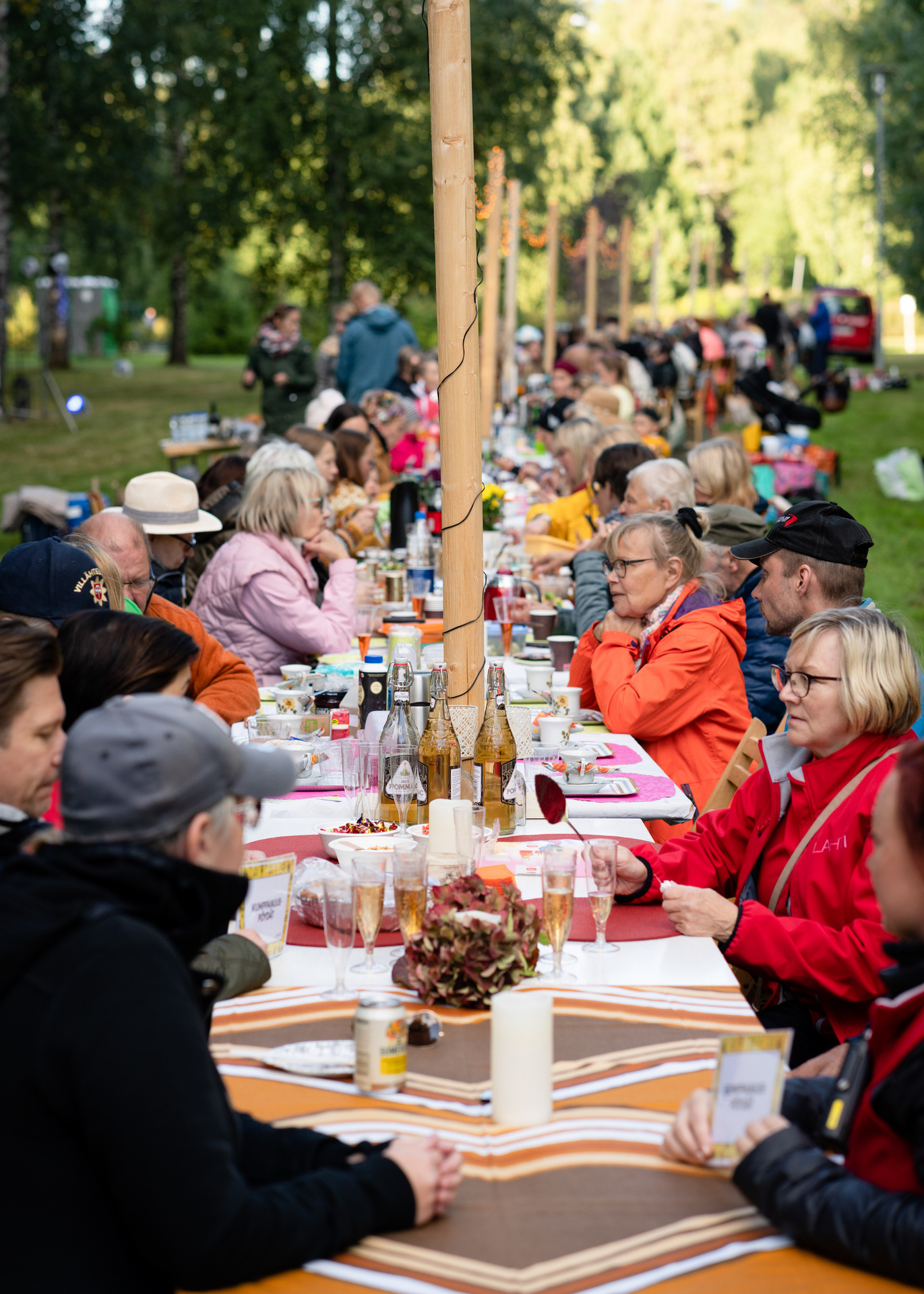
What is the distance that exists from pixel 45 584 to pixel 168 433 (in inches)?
761

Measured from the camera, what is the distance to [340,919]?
2246 millimetres

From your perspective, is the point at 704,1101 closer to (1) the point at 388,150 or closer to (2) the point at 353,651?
(2) the point at 353,651

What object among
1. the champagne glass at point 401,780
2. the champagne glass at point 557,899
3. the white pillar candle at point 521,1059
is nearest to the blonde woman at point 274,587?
the champagne glass at point 401,780

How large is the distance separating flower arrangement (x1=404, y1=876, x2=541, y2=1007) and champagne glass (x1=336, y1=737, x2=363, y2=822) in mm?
938

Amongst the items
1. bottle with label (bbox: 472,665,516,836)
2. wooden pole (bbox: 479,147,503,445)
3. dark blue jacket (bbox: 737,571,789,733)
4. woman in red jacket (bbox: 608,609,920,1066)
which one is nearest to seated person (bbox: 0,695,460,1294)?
woman in red jacket (bbox: 608,609,920,1066)

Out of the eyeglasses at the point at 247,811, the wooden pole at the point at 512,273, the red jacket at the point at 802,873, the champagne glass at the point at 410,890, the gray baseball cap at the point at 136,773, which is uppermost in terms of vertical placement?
the wooden pole at the point at 512,273

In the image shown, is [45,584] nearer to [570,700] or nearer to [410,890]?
[410,890]

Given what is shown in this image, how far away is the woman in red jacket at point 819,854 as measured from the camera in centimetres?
269

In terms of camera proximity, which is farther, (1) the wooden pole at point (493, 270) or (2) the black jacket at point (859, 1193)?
(1) the wooden pole at point (493, 270)

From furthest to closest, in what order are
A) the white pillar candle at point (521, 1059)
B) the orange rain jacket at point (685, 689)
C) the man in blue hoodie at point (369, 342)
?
the man in blue hoodie at point (369, 342) → the orange rain jacket at point (685, 689) → the white pillar candle at point (521, 1059)

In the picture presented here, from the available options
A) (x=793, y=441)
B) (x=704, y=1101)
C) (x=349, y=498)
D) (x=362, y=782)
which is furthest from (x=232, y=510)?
(x=793, y=441)

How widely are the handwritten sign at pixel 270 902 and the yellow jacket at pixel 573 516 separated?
539 centimetres

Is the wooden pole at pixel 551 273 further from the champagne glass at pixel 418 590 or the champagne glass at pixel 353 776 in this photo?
the champagne glass at pixel 353 776

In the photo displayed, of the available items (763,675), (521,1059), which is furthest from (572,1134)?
(763,675)
